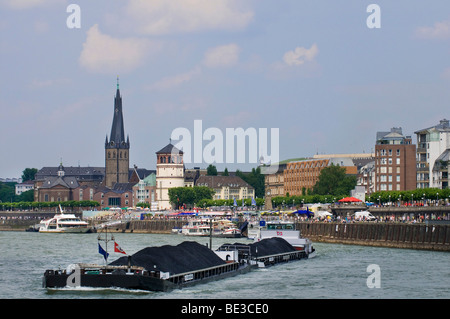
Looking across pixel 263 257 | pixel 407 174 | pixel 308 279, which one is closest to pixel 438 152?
pixel 407 174

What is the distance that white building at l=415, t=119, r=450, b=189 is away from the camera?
6594 inches

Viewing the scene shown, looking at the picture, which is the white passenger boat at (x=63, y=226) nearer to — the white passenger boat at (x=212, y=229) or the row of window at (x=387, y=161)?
the white passenger boat at (x=212, y=229)

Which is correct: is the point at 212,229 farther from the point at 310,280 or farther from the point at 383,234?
the point at 310,280

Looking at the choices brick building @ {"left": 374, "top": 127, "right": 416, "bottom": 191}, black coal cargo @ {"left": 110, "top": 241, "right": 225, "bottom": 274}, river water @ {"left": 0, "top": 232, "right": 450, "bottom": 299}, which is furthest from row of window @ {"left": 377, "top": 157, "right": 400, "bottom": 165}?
black coal cargo @ {"left": 110, "top": 241, "right": 225, "bottom": 274}

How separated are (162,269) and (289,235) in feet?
125

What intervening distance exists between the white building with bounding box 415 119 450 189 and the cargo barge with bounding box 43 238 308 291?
94802 mm

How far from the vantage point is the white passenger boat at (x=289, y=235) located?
92.2m

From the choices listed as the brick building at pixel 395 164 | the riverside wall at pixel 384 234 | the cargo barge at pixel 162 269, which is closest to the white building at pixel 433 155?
the brick building at pixel 395 164

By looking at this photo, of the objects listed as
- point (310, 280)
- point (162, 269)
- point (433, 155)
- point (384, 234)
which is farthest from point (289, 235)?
point (433, 155)

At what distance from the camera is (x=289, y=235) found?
96.9 m

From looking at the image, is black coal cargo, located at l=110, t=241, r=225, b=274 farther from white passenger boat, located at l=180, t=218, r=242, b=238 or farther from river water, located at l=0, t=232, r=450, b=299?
white passenger boat, located at l=180, t=218, r=242, b=238
